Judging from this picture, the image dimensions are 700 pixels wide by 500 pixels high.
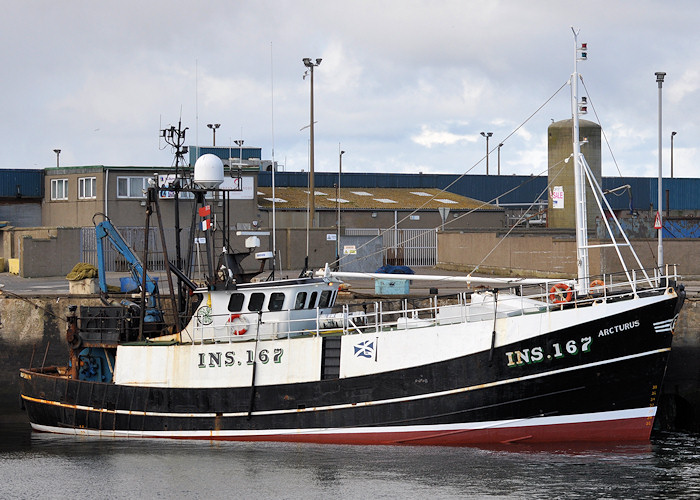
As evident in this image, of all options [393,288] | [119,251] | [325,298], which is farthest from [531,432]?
[119,251]

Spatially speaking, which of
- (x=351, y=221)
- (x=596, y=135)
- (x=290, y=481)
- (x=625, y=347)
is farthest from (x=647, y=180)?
(x=290, y=481)

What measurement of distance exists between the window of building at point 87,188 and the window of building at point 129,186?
4.38ft

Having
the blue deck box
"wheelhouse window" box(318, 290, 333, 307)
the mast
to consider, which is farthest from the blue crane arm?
the mast

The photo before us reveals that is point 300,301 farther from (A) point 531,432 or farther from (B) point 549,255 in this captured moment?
(B) point 549,255

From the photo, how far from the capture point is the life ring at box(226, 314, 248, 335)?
21.3 meters

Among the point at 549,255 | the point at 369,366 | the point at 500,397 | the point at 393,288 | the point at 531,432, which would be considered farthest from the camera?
the point at 549,255

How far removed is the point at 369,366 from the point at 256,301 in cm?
323

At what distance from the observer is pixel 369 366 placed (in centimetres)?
1981

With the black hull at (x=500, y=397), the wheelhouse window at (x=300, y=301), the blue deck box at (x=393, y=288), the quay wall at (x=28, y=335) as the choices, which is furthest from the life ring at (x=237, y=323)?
the blue deck box at (x=393, y=288)

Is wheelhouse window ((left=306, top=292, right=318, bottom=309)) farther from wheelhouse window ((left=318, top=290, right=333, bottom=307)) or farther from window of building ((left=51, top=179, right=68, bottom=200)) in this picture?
window of building ((left=51, top=179, right=68, bottom=200))

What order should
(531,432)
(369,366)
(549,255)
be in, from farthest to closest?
1. (549,255)
2. (369,366)
3. (531,432)

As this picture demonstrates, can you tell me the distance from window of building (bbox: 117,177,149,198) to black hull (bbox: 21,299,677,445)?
22.1 m

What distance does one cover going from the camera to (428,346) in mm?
19406

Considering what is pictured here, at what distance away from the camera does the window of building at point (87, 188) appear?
41500mm
